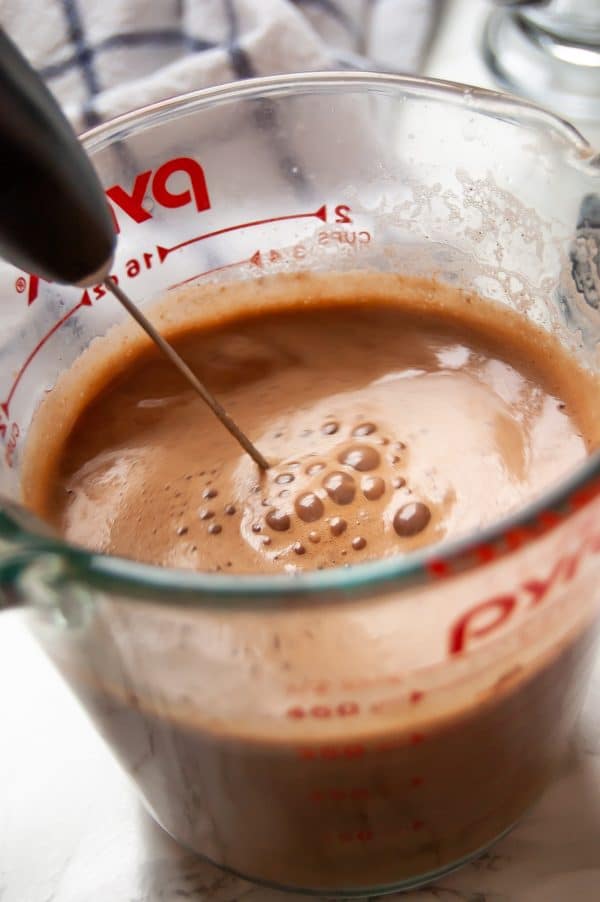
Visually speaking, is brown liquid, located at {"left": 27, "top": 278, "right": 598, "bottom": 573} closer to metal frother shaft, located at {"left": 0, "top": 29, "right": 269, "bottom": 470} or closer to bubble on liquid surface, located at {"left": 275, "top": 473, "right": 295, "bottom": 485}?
bubble on liquid surface, located at {"left": 275, "top": 473, "right": 295, "bottom": 485}

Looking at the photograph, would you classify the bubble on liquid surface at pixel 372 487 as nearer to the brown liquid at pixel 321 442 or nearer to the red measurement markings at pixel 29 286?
the brown liquid at pixel 321 442

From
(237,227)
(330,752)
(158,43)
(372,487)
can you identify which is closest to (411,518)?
→ (372,487)

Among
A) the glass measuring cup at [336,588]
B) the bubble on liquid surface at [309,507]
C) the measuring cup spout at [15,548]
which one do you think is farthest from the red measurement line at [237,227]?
the measuring cup spout at [15,548]

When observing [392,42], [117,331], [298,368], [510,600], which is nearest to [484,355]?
[298,368]

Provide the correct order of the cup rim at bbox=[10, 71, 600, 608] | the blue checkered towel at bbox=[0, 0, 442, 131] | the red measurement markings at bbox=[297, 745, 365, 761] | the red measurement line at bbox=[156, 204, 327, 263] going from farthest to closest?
the blue checkered towel at bbox=[0, 0, 442, 131] < the red measurement line at bbox=[156, 204, 327, 263] < the red measurement markings at bbox=[297, 745, 365, 761] < the cup rim at bbox=[10, 71, 600, 608]

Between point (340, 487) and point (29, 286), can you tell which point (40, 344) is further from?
point (340, 487)

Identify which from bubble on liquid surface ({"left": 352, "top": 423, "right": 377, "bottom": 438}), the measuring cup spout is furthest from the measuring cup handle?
the measuring cup spout
